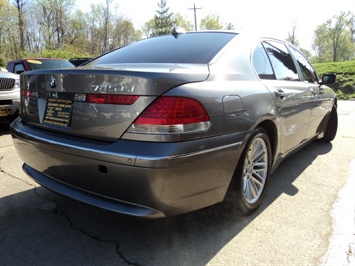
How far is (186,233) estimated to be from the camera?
2.35 meters

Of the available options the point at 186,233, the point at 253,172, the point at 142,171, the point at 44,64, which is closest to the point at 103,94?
the point at 142,171

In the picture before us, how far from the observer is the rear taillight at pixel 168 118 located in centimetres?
182

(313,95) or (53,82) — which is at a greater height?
(53,82)

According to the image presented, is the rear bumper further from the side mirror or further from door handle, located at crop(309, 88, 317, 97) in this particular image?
the side mirror

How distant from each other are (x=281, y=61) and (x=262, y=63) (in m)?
0.60

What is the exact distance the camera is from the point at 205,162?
6.36 feet

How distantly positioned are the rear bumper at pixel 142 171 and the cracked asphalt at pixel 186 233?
1.18ft

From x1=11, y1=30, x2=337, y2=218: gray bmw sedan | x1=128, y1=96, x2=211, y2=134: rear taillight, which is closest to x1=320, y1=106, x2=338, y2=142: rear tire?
x1=11, y1=30, x2=337, y2=218: gray bmw sedan

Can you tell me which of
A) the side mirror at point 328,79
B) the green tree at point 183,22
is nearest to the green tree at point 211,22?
the green tree at point 183,22

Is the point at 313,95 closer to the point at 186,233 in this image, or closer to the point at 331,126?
the point at 331,126

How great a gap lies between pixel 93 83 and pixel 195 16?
42.7m

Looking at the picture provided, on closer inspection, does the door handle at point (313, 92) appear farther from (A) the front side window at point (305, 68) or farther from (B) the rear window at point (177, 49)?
(B) the rear window at point (177, 49)

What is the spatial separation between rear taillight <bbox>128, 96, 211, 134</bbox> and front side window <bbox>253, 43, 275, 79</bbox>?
3.49ft

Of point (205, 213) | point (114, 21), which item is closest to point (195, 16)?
point (114, 21)
